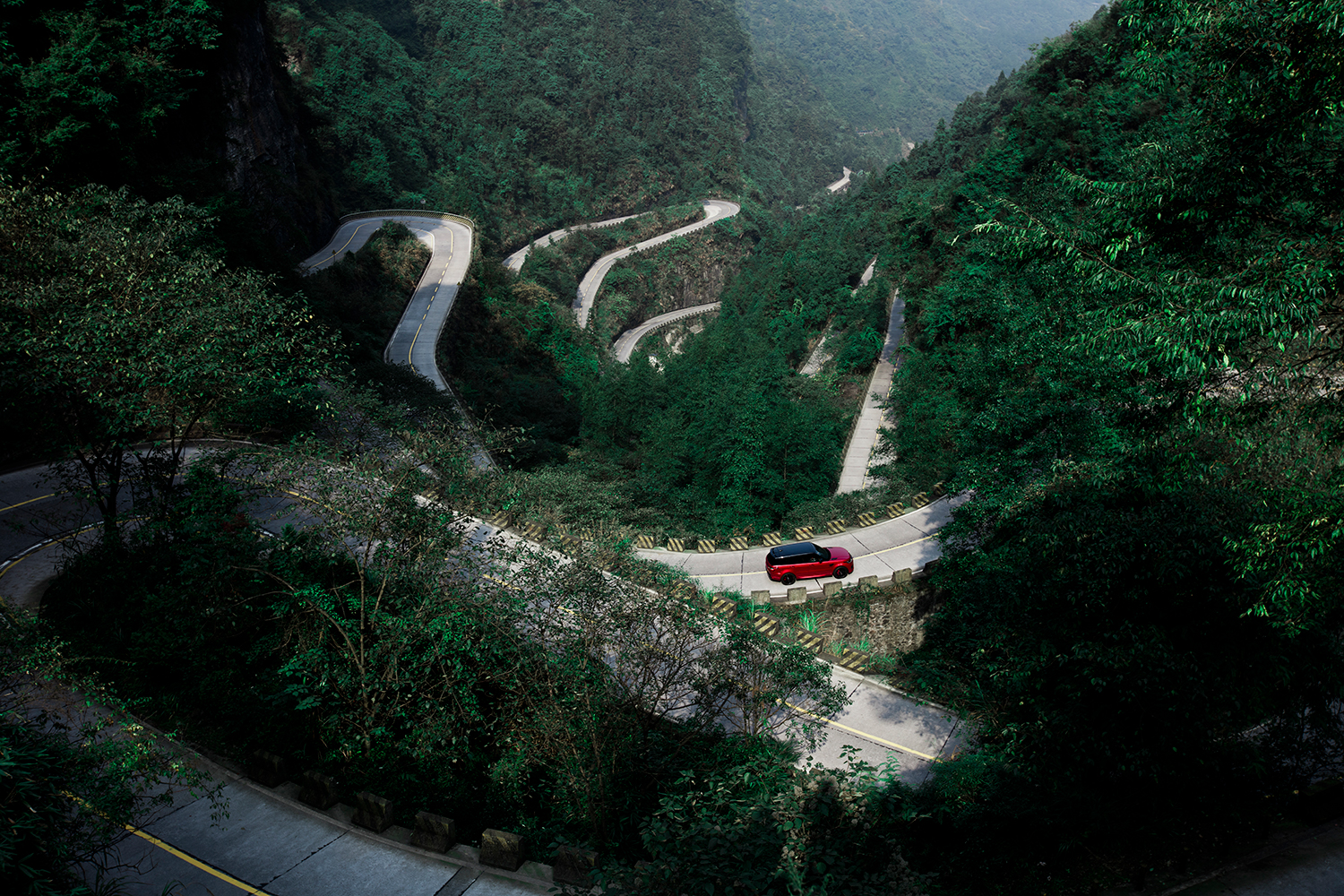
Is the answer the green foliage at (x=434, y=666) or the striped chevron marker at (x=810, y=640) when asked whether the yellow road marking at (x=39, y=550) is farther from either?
the striped chevron marker at (x=810, y=640)

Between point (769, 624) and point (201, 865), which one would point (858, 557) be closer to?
point (769, 624)

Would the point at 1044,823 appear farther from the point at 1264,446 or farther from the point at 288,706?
the point at 288,706

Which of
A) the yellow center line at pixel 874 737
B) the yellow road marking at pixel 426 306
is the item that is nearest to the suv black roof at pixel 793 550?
the yellow center line at pixel 874 737

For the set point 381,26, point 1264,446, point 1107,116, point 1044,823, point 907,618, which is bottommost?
point 907,618

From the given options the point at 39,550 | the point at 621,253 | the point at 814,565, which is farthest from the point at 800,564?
the point at 621,253

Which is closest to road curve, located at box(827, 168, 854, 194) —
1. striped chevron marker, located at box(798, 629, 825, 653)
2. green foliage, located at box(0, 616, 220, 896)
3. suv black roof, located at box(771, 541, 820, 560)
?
suv black roof, located at box(771, 541, 820, 560)

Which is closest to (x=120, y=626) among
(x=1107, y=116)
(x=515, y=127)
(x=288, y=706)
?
(x=288, y=706)
